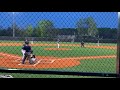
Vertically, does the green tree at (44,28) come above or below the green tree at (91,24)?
below

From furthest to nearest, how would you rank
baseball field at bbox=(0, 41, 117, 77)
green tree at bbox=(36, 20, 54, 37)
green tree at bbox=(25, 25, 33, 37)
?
1. baseball field at bbox=(0, 41, 117, 77)
2. green tree at bbox=(25, 25, 33, 37)
3. green tree at bbox=(36, 20, 54, 37)

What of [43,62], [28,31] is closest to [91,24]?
[28,31]

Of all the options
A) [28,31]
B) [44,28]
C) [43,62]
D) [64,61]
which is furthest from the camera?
[64,61]

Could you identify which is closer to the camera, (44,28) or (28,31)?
(44,28)

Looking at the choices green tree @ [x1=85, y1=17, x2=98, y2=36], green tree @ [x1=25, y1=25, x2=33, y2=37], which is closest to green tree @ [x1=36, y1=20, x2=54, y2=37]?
green tree @ [x1=25, y1=25, x2=33, y2=37]

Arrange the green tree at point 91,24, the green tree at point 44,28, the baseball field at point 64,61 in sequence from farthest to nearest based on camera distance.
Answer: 1. the baseball field at point 64,61
2. the green tree at point 91,24
3. the green tree at point 44,28

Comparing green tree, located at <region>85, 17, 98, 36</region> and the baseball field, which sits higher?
green tree, located at <region>85, 17, 98, 36</region>

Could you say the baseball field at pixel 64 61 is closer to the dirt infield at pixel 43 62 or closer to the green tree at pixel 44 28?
the dirt infield at pixel 43 62

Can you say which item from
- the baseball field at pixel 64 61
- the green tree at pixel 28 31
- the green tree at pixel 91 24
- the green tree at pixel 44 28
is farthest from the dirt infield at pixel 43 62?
the green tree at pixel 44 28

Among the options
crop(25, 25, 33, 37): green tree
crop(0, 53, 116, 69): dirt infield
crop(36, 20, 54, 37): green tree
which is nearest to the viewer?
crop(36, 20, 54, 37): green tree

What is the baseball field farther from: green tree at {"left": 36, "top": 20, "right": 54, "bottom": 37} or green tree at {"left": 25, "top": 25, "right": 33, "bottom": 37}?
green tree at {"left": 36, "top": 20, "right": 54, "bottom": 37}

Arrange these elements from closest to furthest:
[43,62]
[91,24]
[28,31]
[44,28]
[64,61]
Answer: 1. [44,28]
2. [28,31]
3. [91,24]
4. [43,62]
5. [64,61]

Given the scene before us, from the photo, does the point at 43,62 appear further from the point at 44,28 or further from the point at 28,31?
the point at 44,28
